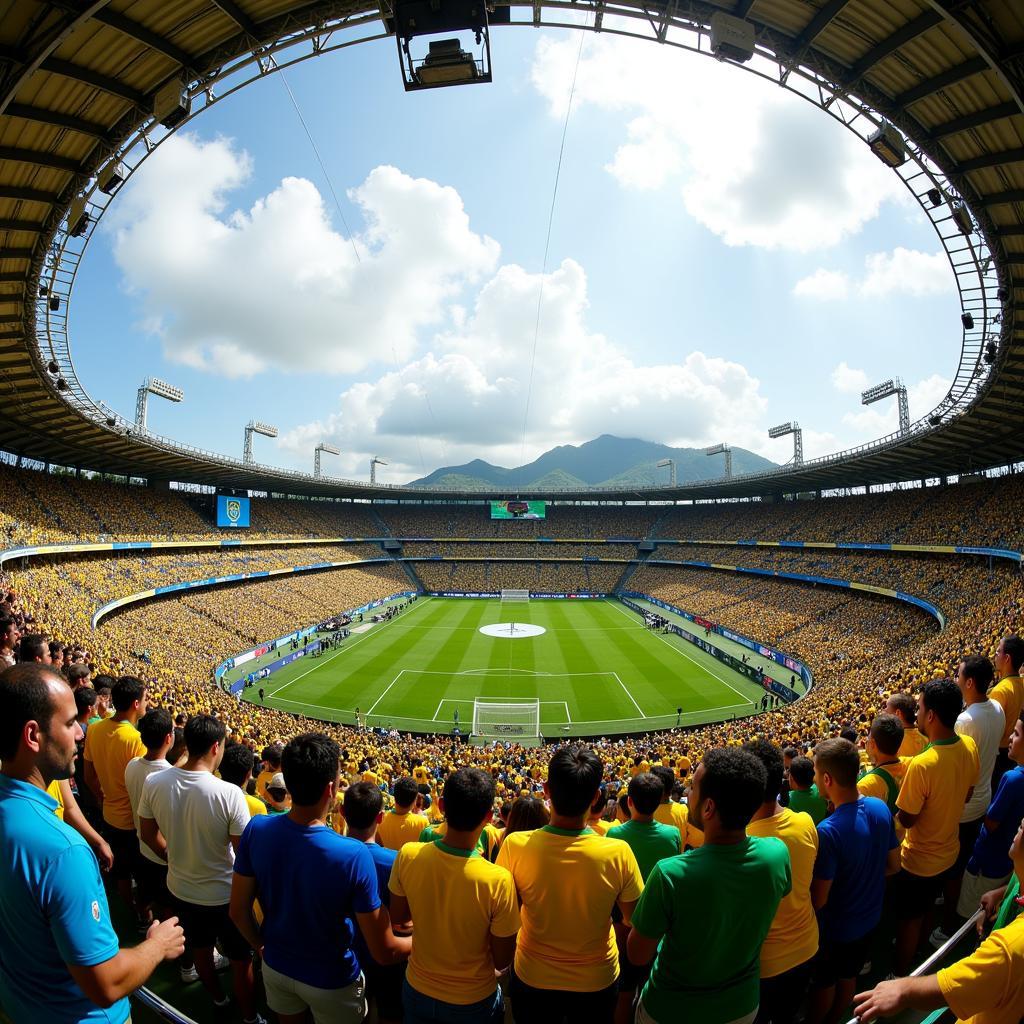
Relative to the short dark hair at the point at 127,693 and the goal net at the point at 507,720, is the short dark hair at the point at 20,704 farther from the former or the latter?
the goal net at the point at 507,720

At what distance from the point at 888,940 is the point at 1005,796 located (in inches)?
84.2

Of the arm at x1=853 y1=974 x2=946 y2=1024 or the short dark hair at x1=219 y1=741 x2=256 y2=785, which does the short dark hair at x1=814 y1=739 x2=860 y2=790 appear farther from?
the short dark hair at x1=219 y1=741 x2=256 y2=785

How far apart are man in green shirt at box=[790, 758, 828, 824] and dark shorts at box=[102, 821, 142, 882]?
20.6 ft

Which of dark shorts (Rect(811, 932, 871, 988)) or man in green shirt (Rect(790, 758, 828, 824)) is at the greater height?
man in green shirt (Rect(790, 758, 828, 824))

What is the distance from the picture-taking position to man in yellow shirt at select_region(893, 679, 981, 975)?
455 cm

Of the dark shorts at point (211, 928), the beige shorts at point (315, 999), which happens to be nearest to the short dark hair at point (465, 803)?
the beige shorts at point (315, 999)

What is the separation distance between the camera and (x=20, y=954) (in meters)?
2.33

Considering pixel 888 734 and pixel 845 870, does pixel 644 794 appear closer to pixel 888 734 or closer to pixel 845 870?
pixel 845 870

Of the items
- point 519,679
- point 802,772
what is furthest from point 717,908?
point 519,679

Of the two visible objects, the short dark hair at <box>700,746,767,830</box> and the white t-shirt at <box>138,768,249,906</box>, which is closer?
the short dark hair at <box>700,746,767,830</box>

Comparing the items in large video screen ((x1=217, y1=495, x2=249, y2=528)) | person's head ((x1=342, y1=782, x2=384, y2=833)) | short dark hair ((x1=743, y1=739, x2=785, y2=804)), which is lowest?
person's head ((x1=342, y1=782, x2=384, y2=833))

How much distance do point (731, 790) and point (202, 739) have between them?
147 inches

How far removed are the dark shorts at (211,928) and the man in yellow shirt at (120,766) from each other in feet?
4.58

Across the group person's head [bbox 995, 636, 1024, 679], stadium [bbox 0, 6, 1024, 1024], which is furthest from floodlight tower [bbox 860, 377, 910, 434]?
person's head [bbox 995, 636, 1024, 679]
